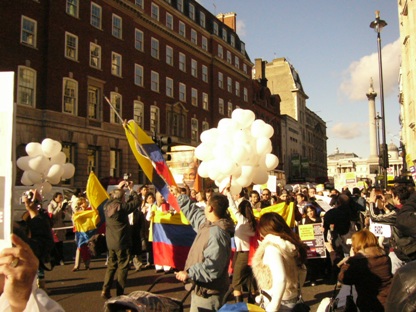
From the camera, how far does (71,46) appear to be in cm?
2828

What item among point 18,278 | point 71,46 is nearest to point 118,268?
point 18,278

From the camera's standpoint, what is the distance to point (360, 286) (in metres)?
4.30

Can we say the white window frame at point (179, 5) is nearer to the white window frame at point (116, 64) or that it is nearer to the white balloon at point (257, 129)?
the white window frame at point (116, 64)

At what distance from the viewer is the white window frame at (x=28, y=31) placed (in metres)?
25.0

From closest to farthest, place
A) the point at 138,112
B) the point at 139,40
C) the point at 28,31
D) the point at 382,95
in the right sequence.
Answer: the point at 382,95, the point at 28,31, the point at 138,112, the point at 139,40

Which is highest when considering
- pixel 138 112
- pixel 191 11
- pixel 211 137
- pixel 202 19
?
pixel 202 19

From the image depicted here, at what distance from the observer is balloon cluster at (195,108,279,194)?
625cm

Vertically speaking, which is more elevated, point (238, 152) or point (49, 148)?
point (49, 148)

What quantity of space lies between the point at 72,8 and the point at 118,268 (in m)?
25.2

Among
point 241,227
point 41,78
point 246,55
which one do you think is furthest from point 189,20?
point 241,227

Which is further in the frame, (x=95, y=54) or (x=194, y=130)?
(x=194, y=130)

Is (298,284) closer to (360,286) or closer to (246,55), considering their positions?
(360,286)

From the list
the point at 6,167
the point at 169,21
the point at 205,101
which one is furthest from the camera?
the point at 205,101

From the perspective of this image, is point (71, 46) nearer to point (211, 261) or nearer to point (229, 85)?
point (229, 85)
